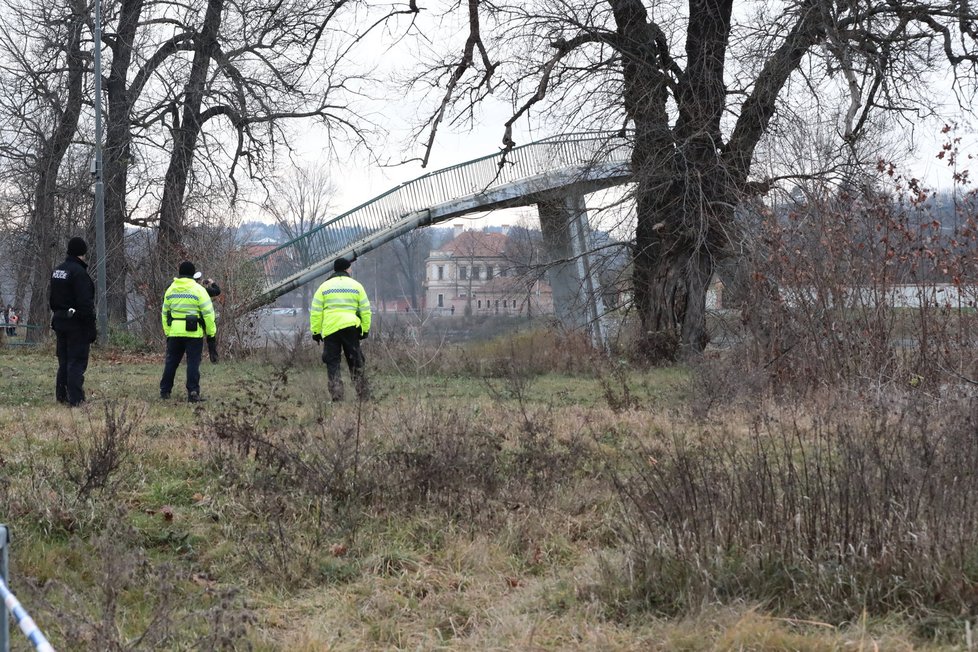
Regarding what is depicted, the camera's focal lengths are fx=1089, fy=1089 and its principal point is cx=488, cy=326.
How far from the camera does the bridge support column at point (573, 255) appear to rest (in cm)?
2138

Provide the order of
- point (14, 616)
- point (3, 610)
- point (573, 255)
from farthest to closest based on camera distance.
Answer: point (573, 255) < point (14, 616) < point (3, 610)

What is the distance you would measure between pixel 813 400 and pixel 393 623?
21.1 feet

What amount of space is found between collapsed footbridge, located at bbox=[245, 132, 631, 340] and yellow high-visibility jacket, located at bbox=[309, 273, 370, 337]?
7.94 metres

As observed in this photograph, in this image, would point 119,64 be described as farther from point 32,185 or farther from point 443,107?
point 443,107

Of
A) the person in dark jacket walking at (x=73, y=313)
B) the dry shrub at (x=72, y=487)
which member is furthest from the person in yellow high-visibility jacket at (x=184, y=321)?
the dry shrub at (x=72, y=487)

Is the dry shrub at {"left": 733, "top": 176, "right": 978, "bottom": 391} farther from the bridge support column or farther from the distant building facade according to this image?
the distant building facade

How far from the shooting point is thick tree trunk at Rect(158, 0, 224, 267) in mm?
28938

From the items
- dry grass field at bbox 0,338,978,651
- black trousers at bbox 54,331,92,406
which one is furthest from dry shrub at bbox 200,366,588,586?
black trousers at bbox 54,331,92,406

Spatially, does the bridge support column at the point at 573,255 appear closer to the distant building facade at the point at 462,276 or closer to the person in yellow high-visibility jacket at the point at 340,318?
the person in yellow high-visibility jacket at the point at 340,318

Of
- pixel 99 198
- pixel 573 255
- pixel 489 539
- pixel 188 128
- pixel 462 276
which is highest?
pixel 188 128

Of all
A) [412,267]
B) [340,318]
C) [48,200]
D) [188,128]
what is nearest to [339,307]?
[340,318]

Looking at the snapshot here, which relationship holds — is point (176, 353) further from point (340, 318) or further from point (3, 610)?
point (3, 610)

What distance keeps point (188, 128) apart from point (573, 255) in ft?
41.8

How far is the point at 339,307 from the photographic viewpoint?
12.8m
